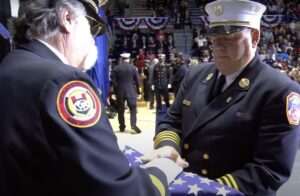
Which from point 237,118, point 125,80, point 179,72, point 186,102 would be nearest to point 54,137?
point 237,118

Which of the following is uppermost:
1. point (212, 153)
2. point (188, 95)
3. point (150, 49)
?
point (188, 95)

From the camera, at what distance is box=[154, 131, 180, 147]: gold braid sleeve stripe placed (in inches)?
72.8

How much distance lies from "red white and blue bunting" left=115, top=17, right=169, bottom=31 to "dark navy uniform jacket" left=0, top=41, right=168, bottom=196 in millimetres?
17450

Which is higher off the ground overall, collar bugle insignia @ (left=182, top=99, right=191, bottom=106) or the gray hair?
the gray hair

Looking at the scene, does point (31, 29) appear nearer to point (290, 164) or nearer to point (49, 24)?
point (49, 24)

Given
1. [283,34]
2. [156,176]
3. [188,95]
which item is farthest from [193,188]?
[283,34]

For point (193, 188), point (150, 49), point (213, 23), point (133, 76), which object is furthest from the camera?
point (150, 49)

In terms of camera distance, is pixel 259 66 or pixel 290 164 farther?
pixel 259 66

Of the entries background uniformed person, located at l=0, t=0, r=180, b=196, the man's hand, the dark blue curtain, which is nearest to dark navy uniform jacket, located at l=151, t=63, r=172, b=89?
the dark blue curtain

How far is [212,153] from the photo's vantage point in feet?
5.60

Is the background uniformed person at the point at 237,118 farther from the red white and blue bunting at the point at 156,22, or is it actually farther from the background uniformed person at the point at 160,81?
the red white and blue bunting at the point at 156,22

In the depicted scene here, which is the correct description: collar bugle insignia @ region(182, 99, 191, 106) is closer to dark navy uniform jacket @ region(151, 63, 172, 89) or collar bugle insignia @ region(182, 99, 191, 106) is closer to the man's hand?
the man's hand

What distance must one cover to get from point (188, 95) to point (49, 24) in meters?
1.01

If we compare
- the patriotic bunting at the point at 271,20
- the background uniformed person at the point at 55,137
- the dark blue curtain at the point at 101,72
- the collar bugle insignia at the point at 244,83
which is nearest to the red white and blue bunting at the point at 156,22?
the patriotic bunting at the point at 271,20
